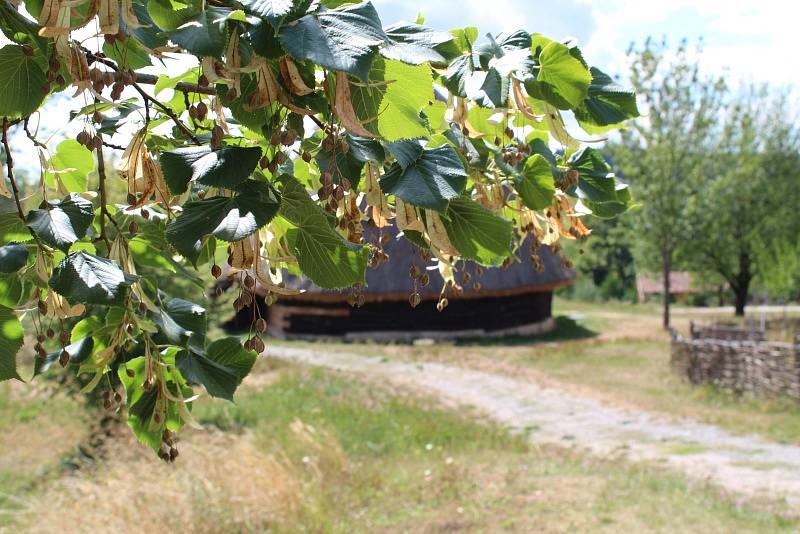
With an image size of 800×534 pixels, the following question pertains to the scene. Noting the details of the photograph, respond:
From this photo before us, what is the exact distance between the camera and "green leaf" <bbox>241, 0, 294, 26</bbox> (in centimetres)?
84

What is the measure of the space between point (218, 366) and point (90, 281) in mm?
436

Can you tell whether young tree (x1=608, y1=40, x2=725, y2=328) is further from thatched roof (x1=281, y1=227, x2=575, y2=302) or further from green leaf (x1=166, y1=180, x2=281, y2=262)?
green leaf (x1=166, y1=180, x2=281, y2=262)

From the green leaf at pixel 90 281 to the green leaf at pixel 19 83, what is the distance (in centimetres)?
33

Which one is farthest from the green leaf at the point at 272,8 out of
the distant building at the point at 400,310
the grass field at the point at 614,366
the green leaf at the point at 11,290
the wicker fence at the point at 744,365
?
the distant building at the point at 400,310

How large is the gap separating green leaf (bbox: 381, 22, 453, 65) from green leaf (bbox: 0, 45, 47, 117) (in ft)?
2.00

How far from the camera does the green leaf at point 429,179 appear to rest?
3.40 ft

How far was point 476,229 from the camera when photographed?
3.98ft

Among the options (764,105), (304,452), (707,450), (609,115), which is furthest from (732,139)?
(609,115)

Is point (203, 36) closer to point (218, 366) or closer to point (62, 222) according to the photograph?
point (62, 222)

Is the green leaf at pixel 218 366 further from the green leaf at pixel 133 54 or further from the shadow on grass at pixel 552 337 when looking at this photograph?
the shadow on grass at pixel 552 337

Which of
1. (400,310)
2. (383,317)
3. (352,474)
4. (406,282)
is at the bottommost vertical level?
(352,474)

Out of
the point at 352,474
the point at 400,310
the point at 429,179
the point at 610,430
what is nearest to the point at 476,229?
the point at 429,179

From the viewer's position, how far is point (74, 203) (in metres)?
1.24

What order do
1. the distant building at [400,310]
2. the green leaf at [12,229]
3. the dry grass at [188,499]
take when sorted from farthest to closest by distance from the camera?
the distant building at [400,310] → the dry grass at [188,499] → the green leaf at [12,229]
